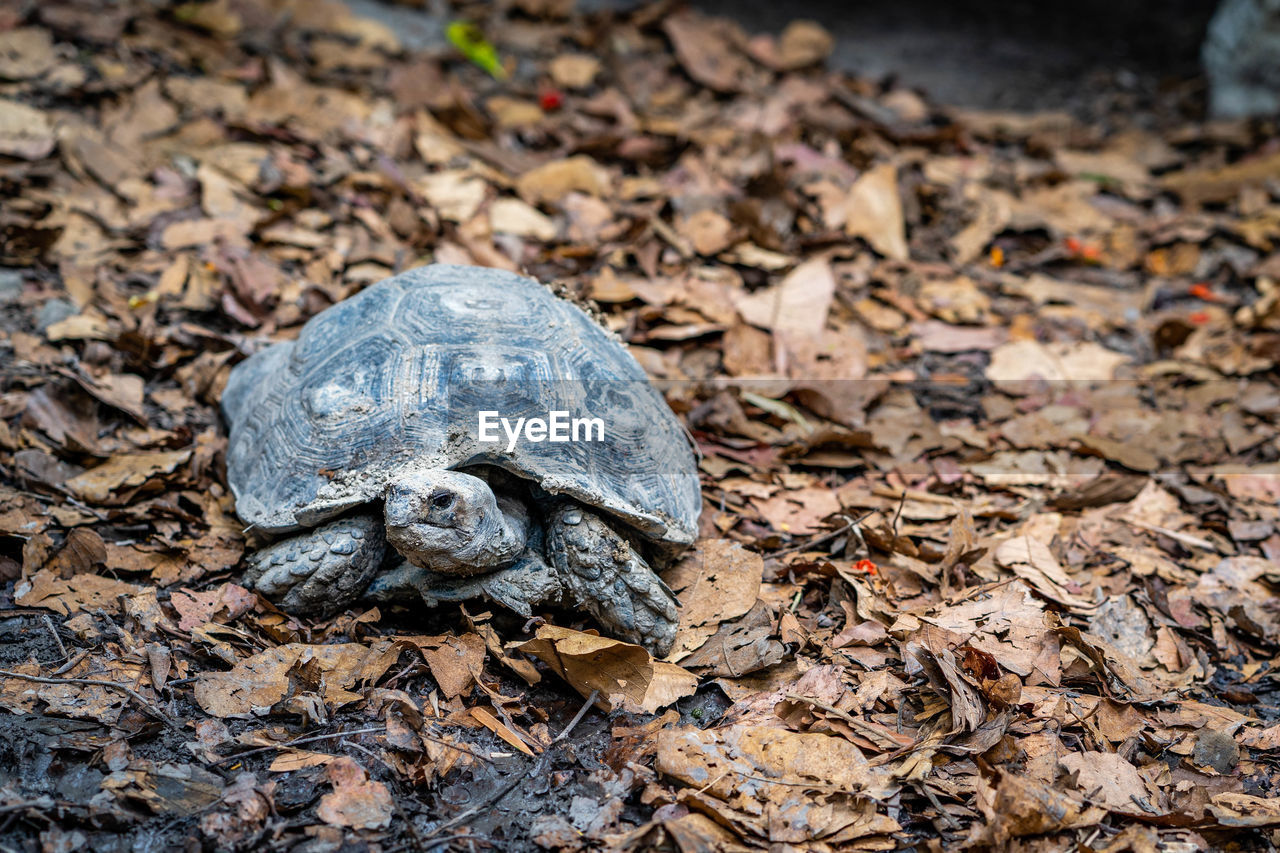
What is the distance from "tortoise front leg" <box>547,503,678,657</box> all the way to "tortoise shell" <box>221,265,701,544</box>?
0.37ft

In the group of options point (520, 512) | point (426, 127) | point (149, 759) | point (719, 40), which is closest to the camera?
point (149, 759)

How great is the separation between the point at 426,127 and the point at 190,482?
3767 mm

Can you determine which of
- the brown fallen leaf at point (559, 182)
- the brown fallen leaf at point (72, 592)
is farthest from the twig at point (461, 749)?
the brown fallen leaf at point (559, 182)

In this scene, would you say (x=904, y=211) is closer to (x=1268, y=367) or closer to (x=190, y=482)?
(x=1268, y=367)

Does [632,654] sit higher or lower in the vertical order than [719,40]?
lower

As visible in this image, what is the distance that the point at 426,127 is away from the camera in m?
6.97

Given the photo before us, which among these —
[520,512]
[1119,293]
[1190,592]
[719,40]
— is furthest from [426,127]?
[1190,592]

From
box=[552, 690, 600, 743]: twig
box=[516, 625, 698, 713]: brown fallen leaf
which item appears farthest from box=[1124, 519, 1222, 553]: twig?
box=[552, 690, 600, 743]: twig

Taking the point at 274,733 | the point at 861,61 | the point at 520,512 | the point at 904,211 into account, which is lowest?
the point at 274,733

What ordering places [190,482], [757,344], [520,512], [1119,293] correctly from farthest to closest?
[1119,293]
[757,344]
[190,482]
[520,512]

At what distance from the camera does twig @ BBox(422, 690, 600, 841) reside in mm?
2771

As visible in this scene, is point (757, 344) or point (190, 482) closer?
point (190, 482)

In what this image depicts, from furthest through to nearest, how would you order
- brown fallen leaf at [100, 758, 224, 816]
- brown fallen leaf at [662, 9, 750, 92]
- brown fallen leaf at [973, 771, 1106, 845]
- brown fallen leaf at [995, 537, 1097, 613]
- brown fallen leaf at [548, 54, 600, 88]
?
brown fallen leaf at [662, 9, 750, 92], brown fallen leaf at [548, 54, 600, 88], brown fallen leaf at [995, 537, 1097, 613], brown fallen leaf at [973, 771, 1106, 845], brown fallen leaf at [100, 758, 224, 816]

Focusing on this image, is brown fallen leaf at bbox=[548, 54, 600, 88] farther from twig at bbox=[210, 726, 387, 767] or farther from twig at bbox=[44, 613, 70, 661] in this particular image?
twig at bbox=[210, 726, 387, 767]
